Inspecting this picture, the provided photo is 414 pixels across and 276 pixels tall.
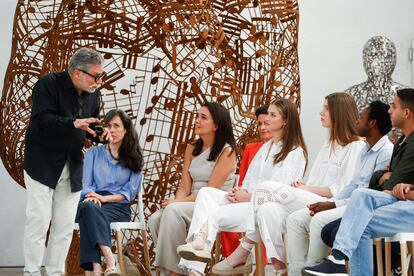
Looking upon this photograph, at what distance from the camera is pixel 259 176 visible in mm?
4047

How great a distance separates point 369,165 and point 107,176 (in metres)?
1.49

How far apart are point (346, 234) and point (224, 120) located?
142cm

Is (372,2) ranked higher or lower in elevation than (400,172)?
higher

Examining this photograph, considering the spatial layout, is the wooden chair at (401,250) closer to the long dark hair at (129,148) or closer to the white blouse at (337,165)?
the white blouse at (337,165)

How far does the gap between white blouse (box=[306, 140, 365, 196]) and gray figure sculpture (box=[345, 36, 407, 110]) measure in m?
1.75

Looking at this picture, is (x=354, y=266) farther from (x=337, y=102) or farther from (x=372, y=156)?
(x=337, y=102)

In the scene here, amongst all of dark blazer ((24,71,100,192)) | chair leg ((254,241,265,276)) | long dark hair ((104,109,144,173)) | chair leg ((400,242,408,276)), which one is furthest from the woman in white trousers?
chair leg ((400,242,408,276))

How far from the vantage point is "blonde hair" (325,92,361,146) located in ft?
12.2

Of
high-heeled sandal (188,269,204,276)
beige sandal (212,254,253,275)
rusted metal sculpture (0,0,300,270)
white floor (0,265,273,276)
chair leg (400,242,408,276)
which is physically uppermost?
rusted metal sculpture (0,0,300,270)

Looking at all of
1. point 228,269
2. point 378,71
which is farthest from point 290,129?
point 378,71

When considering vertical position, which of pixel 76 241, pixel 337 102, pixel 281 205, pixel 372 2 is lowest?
pixel 76 241

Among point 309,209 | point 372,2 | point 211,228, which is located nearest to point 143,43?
point 211,228

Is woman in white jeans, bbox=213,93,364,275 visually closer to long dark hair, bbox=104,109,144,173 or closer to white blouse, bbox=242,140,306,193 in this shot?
white blouse, bbox=242,140,306,193

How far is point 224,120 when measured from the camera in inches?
168
